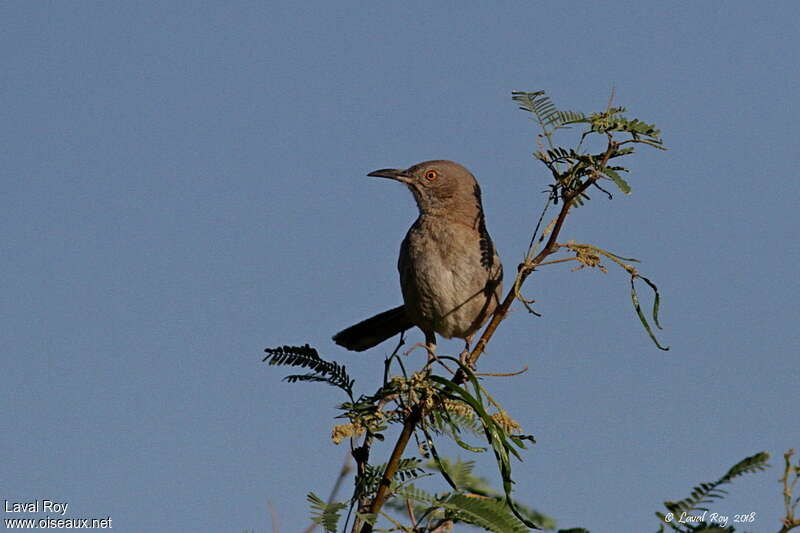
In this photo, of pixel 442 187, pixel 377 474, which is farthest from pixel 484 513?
pixel 442 187

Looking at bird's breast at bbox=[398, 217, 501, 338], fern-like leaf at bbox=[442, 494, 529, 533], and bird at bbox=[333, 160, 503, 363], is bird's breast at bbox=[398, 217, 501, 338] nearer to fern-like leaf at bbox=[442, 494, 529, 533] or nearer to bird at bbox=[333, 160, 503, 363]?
bird at bbox=[333, 160, 503, 363]

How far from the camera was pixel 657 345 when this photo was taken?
10.2ft

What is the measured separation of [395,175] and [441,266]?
3.87 ft

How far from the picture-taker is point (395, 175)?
7.55 metres

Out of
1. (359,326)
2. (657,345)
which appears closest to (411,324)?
(359,326)

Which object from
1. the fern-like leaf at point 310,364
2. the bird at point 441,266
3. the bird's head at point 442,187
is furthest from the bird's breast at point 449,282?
the fern-like leaf at point 310,364

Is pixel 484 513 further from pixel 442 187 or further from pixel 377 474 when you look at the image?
pixel 442 187

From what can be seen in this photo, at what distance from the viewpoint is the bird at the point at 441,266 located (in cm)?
657

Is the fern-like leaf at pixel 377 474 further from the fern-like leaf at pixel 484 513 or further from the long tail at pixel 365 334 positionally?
the long tail at pixel 365 334

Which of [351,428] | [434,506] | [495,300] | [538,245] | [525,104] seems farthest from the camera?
[495,300]

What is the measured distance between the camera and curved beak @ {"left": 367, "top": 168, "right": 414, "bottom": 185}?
7422mm

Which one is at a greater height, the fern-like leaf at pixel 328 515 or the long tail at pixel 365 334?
the long tail at pixel 365 334

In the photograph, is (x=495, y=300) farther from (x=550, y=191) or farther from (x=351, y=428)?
(x=351, y=428)

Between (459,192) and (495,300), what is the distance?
1038 mm
